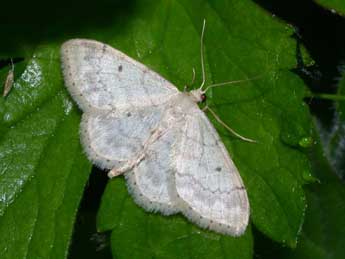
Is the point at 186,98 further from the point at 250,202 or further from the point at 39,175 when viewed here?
the point at 39,175

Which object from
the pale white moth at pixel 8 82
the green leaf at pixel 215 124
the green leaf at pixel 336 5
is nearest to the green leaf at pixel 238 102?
the green leaf at pixel 215 124

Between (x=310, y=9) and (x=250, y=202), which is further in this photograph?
(x=310, y=9)

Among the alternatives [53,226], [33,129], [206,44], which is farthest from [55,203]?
[206,44]

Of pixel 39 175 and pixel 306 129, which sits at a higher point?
pixel 306 129

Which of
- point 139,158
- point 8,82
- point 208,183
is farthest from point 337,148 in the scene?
point 8,82

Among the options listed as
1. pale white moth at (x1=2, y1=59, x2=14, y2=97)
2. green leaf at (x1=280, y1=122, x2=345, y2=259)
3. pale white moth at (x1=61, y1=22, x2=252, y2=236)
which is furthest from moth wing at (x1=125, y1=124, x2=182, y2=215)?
green leaf at (x1=280, y1=122, x2=345, y2=259)

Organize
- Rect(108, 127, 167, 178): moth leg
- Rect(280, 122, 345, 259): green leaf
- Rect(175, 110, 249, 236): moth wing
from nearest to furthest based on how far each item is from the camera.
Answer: Rect(175, 110, 249, 236): moth wing
Rect(108, 127, 167, 178): moth leg
Rect(280, 122, 345, 259): green leaf

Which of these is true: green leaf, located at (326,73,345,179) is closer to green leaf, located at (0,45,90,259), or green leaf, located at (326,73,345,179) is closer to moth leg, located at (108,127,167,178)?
moth leg, located at (108,127,167,178)
